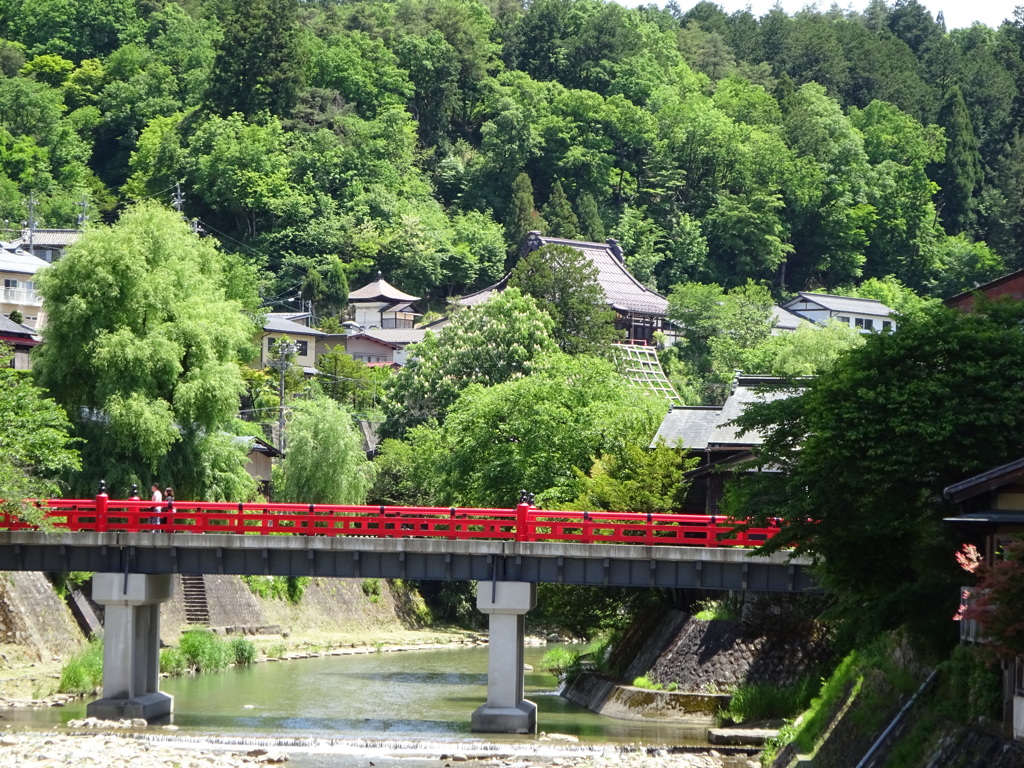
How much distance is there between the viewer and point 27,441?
4484 centimetres

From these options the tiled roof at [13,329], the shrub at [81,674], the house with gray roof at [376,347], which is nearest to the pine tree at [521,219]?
the house with gray roof at [376,347]

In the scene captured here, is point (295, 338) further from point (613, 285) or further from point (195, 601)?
point (195, 601)

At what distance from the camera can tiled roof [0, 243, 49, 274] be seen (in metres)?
99.6

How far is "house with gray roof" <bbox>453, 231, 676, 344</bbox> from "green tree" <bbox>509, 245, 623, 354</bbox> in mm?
15430

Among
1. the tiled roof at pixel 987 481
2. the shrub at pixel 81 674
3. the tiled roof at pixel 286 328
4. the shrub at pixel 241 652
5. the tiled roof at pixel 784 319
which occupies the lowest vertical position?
the shrub at pixel 241 652

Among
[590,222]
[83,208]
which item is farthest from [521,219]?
[83,208]

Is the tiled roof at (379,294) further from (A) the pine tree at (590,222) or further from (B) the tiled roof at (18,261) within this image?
(B) the tiled roof at (18,261)

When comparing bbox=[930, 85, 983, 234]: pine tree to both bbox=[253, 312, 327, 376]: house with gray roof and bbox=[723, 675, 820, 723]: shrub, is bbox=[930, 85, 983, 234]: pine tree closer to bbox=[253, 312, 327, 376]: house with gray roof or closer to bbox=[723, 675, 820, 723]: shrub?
bbox=[253, 312, 327, 376]: house with gray roof

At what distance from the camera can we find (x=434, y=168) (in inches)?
5753

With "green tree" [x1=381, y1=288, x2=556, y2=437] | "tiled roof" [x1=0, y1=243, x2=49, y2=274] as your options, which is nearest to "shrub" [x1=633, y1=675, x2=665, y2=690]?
"green tree" [x1=381, y1=288, x2=556, y2=437]

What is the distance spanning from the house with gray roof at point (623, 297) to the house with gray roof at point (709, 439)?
157 ft

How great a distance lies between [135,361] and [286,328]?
50547 millimetres

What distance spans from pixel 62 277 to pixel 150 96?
102 metres

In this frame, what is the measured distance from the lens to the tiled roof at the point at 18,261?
327 ft
